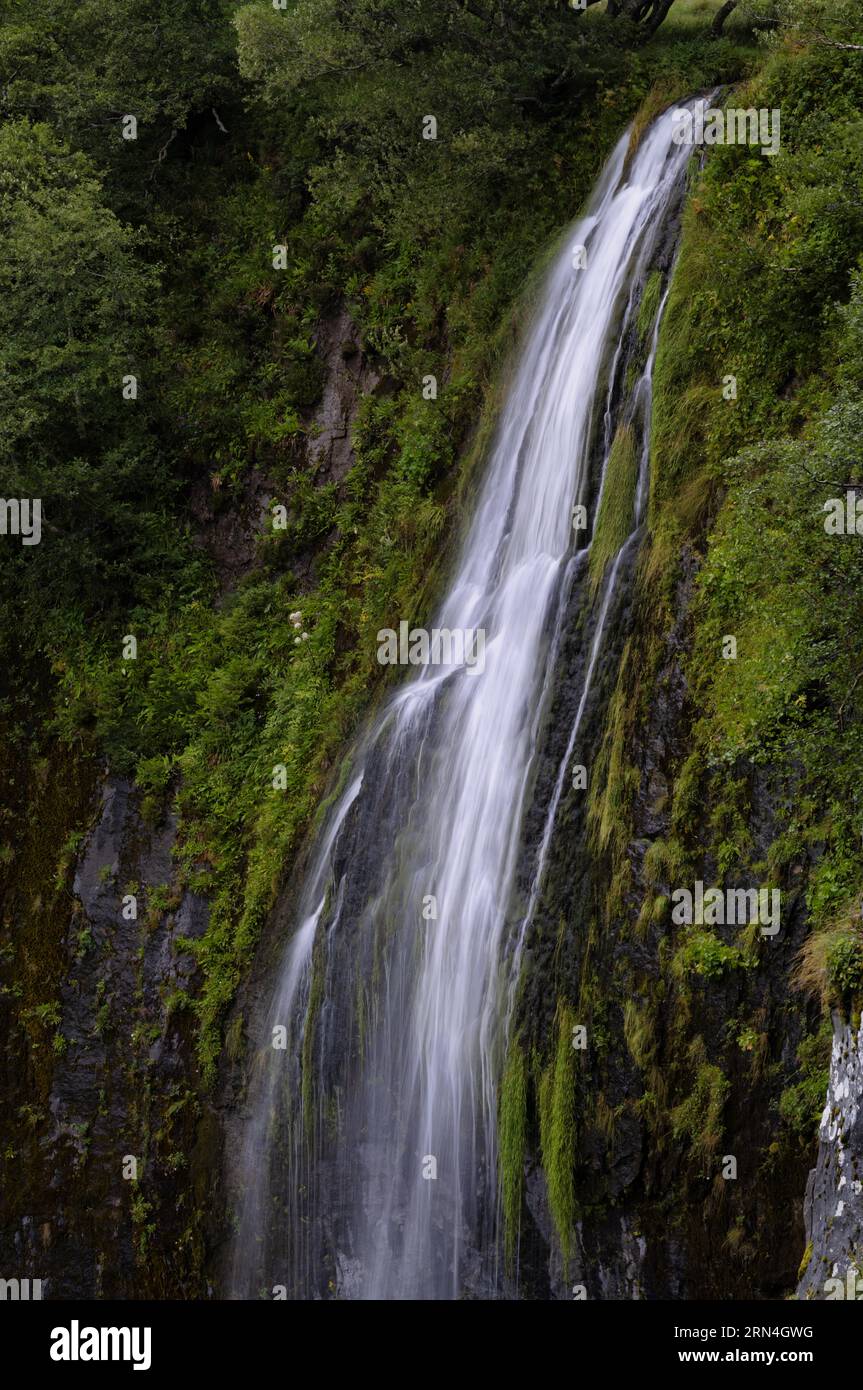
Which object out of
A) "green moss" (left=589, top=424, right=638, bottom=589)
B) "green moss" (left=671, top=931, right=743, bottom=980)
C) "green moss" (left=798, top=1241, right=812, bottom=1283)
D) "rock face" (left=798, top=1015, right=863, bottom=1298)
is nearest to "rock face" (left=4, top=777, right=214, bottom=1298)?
"green moss" (left=589, top=424, right=638, bottom=589)

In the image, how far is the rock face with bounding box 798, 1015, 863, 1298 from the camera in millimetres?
6523

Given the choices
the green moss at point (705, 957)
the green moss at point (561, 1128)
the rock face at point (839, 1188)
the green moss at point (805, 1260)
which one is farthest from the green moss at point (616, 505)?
the green moss at point (805, 1260)

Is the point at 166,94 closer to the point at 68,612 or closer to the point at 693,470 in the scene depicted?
the point at 68,612

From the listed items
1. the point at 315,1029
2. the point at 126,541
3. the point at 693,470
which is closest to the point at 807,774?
the point at 693,470

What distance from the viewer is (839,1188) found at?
6.89 metres

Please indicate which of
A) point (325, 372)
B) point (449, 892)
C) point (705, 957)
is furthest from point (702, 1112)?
point (325, 372)

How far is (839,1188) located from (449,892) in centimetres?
452

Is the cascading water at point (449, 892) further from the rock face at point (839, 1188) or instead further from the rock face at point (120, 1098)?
the rock face at point (839, 1188)

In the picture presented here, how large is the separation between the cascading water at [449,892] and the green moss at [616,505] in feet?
0.35

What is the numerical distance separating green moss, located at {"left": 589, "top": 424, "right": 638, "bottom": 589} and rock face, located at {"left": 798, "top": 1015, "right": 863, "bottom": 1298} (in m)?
4.44

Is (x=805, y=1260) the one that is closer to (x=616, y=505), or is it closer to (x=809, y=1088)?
(x=809, y=1088)

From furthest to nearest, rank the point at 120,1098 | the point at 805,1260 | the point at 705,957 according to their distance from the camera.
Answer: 1. the point at 120,1098
2. the point at 705,957
3. the point at 805,1260

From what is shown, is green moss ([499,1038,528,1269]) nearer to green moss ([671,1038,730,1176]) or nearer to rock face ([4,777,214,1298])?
green moss ([671,1038,730,1176])

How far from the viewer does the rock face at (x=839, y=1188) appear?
21.4ft
